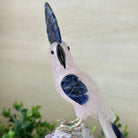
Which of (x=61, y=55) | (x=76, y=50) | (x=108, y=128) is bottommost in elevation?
(x=108, y=128)

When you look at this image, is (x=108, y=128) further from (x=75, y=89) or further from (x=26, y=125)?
→ (x=26, y=125)

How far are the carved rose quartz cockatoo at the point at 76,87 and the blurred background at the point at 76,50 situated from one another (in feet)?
1.18

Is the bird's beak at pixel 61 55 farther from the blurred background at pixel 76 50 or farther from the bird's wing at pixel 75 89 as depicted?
the blurred background at pixel 76 50

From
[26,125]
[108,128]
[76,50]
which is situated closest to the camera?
[108,128]

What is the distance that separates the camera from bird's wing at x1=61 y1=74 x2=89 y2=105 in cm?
46

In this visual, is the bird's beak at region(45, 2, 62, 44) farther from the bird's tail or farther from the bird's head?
the bird's tail

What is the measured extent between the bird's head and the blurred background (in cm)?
37

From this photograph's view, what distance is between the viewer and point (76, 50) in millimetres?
863

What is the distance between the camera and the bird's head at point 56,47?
0.45 metres

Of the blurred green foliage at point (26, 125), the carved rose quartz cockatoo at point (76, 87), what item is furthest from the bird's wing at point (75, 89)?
the blurred green foliage at point (26, 125)

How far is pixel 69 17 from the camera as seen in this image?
0.86m

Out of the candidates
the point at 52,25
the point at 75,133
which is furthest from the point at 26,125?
the point at 52,25

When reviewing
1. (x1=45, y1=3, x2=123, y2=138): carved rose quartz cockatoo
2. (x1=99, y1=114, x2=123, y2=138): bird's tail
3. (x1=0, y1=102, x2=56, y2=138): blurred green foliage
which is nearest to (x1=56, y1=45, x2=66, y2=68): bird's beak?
(x1=45, y1=3, x2=123, y2=138): carved rose quartz cockatoo

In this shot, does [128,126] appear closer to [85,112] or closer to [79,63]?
[79,63]
